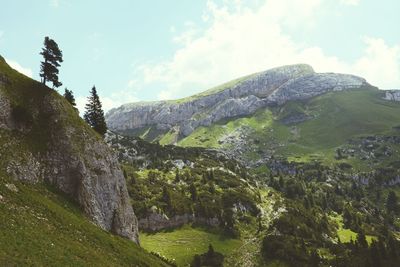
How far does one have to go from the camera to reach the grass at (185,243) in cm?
13052

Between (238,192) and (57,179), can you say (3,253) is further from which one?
(238,192)

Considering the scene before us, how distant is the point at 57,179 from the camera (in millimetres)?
68375

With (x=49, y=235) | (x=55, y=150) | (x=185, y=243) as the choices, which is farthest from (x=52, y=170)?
(x=185, y=243)

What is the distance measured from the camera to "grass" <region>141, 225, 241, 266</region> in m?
131

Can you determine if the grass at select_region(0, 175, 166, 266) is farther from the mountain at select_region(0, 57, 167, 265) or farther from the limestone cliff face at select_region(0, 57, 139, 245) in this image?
the limestone cliff face at select_region(0, 57, 139, 245)

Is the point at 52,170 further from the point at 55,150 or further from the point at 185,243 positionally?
the point at 185,243

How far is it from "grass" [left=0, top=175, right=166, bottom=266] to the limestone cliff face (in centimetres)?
399

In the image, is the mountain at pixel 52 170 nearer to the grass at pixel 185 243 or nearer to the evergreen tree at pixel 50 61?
the evergreen tree at pixel 50 61

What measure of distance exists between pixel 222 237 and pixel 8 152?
352 ft

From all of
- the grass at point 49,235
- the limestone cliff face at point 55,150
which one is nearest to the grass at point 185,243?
the limestone cliff face at point 55,150

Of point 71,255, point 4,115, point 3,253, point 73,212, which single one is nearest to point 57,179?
point 73,212

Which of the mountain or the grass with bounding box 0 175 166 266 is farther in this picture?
the mountain

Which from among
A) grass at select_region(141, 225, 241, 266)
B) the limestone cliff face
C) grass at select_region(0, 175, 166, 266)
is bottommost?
grass at select_region(141, 225, 241, 266)

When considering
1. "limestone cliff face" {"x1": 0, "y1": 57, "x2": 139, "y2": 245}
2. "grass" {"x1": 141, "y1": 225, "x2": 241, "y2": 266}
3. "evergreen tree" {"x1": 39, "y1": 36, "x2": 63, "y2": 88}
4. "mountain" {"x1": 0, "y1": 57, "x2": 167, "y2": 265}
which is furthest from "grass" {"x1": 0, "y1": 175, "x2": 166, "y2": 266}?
"grass" {"x1": 141, "y1": 225, "x2": 241, "y2": 266}
